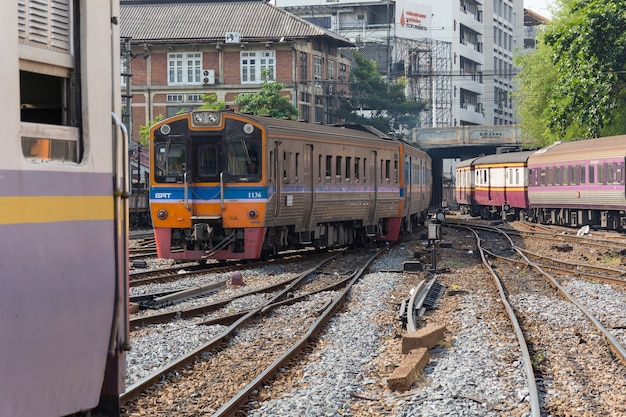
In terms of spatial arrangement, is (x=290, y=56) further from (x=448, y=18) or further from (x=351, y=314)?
(x=351, y=314)

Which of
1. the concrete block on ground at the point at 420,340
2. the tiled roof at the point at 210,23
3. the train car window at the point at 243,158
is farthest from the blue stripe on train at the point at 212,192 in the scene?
the tiled roof at the point at 210,23

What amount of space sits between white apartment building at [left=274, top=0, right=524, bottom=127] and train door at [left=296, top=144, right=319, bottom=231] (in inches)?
1894

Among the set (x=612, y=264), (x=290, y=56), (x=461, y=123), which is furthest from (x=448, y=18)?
(x=612, y=264)

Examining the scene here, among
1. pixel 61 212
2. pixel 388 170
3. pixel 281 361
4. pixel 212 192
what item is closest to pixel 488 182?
pixel 388 170

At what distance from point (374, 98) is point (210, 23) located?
35.6ft

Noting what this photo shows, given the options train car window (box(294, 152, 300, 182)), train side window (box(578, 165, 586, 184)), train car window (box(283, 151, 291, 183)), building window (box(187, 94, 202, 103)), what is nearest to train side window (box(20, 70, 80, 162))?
train car window (box(283, 151, 291, 183))

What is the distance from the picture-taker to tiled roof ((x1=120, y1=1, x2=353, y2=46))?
192ft

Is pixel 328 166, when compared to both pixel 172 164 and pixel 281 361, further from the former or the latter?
pixel 281 361

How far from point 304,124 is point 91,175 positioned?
15.7 meters

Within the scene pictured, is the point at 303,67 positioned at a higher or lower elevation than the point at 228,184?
higher

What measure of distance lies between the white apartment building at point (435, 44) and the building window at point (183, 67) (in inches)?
620

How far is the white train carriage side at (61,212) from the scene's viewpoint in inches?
145

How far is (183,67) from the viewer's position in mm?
59531

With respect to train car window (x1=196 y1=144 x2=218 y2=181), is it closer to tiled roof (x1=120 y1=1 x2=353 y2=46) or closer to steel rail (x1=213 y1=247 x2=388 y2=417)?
steel rail (x1=213 y1=247 x2=388 y2=417)
